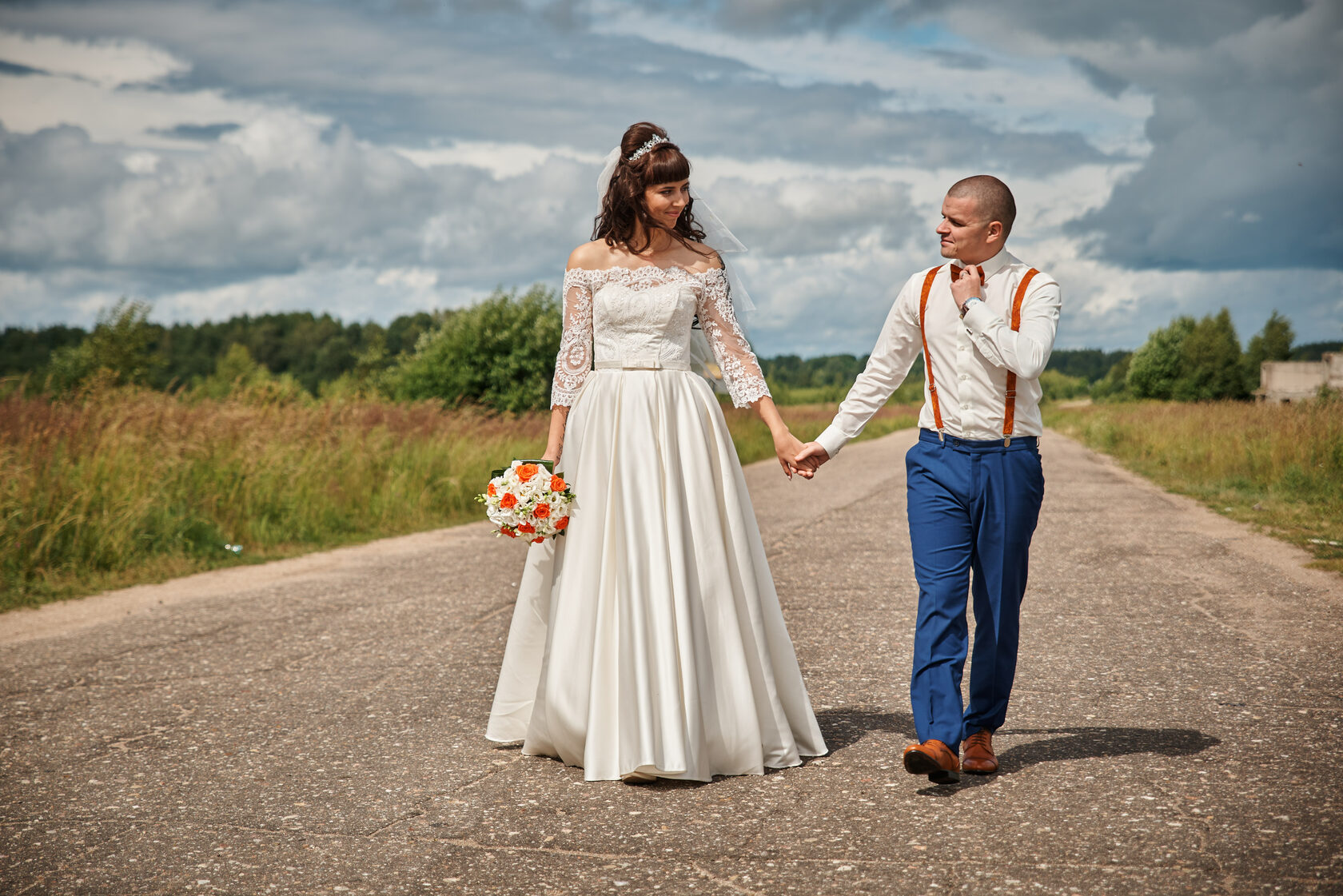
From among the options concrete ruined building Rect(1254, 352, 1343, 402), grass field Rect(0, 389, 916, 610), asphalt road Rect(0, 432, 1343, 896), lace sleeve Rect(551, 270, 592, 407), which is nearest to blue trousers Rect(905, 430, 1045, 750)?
asphalt road Rect(0, 432, 1343, 896)

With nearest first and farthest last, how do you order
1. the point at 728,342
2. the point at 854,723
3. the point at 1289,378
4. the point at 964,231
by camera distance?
the point at 964,231 → the point at 728,342 → the point at 854,723 → the point at 1289,378

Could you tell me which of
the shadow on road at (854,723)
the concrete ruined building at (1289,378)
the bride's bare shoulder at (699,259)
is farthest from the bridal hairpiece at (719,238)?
the concrete ruined building at (1289,378)

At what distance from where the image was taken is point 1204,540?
35.3 feet

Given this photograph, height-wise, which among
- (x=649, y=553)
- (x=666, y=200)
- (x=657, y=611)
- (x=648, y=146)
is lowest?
(x=657, y=611)

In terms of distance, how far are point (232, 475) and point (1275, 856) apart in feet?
35.6

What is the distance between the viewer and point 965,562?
3.91 m

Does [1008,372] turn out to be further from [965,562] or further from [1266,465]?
[1266,465]

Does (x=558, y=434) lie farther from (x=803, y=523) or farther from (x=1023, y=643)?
(x=803, y=523)

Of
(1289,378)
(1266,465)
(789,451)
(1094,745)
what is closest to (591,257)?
(789,451)

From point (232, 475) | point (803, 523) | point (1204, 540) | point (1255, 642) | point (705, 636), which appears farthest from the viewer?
point (803, 523)

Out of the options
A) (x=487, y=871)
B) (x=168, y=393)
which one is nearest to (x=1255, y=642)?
(x=487, y=871)

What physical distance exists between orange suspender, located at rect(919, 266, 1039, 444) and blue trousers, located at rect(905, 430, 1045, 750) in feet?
0.23

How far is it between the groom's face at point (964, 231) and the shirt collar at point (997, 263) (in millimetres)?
36

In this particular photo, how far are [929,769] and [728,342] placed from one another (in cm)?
197
